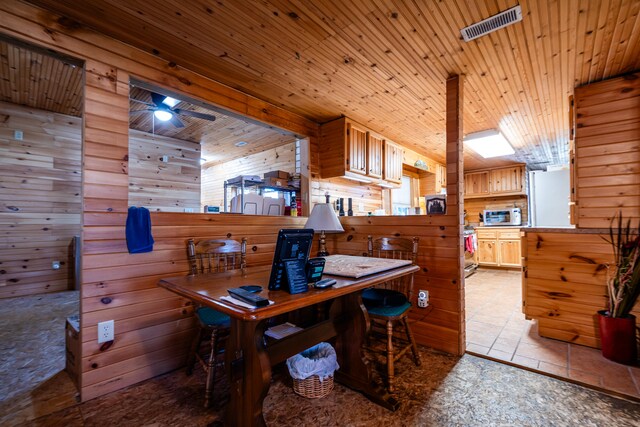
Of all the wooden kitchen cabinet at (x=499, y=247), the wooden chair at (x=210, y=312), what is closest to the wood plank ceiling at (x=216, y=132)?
the wooden chair at (x=210, y=312)

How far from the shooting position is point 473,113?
3461mm

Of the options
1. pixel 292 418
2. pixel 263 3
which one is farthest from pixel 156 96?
pixel 292 418

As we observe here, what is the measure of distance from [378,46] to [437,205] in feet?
4.76

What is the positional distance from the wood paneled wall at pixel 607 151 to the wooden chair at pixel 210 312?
10.7 ft

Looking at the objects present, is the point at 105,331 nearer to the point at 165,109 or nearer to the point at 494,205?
the point at 165,109

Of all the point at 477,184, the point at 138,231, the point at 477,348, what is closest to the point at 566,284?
the point at 477,348

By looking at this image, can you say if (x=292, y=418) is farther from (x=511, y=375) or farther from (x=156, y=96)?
(x=156, y=96)

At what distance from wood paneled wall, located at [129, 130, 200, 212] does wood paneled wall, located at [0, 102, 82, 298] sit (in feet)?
2.70

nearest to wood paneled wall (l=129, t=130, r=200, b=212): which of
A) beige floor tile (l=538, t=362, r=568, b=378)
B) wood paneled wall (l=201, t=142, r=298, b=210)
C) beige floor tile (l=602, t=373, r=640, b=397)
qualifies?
wood paneled wall (l=201, t=142, r=298, b=210)

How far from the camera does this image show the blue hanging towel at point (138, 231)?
6.35 ft

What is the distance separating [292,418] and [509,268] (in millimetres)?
6190

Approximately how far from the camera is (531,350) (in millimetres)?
2418

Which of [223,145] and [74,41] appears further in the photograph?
[223,145]

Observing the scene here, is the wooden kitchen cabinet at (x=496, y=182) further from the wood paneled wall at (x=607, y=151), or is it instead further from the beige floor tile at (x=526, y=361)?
the beige floor tile at (x=526, y=361)
